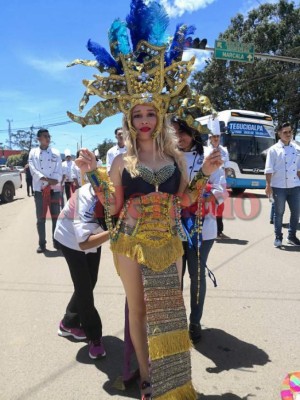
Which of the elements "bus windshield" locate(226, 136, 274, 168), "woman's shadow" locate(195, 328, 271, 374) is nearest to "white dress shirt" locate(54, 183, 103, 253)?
"woman's shadow" locate(195, 328, 271, 374)

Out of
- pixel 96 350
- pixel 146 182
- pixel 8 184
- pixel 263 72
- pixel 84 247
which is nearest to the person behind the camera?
pixel 146 182

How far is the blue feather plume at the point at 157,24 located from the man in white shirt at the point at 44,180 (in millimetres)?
4645

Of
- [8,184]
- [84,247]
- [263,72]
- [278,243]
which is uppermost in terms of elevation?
[263,72]

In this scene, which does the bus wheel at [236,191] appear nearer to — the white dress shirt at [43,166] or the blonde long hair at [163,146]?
the white dress shirt at [43,166]

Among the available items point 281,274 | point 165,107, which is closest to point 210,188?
point 165,107

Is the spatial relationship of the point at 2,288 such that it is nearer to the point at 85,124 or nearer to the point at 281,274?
the point at 85,124

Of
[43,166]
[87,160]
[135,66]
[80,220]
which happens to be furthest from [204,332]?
[43,166]

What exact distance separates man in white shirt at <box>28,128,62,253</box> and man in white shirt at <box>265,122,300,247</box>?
3.90 m

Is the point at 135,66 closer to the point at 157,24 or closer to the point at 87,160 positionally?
the point at 157,24

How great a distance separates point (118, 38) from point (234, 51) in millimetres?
14157

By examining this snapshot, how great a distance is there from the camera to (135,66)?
8.35 ft

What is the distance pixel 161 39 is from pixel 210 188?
1.39 metres

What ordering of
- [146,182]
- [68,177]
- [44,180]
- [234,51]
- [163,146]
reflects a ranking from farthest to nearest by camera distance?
[234,51] → [68,177] → [44,180] → [163,146] → [146,182]

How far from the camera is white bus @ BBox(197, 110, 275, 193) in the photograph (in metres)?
14.5
